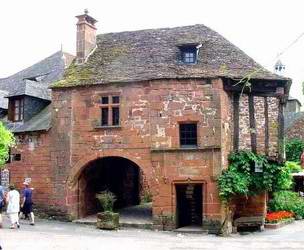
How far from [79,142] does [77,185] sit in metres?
Result: 2.03

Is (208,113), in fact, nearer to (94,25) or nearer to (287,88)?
(287,88)

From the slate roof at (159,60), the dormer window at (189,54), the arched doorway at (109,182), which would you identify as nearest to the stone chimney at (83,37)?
the slate roof at (159,60)

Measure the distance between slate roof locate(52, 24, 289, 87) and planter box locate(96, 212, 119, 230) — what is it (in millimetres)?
6013

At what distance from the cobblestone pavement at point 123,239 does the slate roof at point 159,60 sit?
679cm

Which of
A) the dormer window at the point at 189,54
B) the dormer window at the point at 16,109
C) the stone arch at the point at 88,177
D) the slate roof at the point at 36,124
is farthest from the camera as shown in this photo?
the dormer window at the point at 16,109

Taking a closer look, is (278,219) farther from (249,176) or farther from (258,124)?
(258,124)

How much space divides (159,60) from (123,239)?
29.3 ft

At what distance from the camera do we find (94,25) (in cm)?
2508

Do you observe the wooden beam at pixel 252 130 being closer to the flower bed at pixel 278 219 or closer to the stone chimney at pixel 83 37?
the flower bed at pixel 278 219

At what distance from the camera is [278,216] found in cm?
2414

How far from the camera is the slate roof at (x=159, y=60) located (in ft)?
71.6

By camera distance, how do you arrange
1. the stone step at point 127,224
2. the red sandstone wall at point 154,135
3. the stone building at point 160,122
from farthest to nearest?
the stone step at point 127,224 < the stone building at point 160,122 < the red sandstone wall at point 154,135

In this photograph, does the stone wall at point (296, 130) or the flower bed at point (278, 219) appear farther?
the stone wall at point (296, 130)

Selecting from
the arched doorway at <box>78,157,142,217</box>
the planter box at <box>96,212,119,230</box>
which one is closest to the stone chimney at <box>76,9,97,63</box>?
the arched doorway at <box>78,157,142,217</box>
